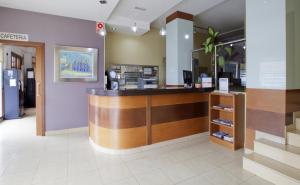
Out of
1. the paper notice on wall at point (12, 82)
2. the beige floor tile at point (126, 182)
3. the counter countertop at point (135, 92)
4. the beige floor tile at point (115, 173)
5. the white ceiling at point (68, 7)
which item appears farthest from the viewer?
the paper notice on wall at point (12, 82)

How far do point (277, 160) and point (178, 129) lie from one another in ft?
5.58

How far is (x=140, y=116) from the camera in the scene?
10.7ft

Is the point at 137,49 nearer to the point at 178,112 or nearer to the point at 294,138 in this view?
the point at 178,112

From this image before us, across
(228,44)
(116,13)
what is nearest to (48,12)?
(116,13)

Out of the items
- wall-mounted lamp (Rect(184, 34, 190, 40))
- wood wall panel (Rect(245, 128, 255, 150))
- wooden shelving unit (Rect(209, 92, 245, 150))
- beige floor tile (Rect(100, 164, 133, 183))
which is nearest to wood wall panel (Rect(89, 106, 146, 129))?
beige floor tile (Rect(100, 164, 133, 183))

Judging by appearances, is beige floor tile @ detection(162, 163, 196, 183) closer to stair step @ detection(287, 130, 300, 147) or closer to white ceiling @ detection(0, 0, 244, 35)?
stair step @ detection(287, 130, 300, 147)

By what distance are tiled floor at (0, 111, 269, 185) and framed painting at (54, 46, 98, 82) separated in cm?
173

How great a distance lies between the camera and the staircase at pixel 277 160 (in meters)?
2.26

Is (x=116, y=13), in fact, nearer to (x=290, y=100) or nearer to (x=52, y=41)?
(x=52, y=41)

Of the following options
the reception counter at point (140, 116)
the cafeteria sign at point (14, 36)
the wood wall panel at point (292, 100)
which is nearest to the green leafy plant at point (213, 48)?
the reception counter at point (140, 116)

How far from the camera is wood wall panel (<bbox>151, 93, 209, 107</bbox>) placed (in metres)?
3.42

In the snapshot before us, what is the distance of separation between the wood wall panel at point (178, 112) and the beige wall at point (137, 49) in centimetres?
300

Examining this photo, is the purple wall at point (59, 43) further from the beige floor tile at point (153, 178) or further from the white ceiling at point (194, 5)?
the beige floor tile at point (153, 178)

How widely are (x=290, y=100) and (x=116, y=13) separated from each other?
4.48 meters
